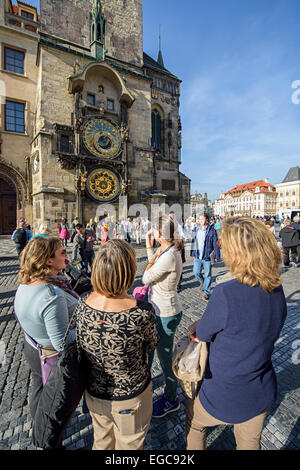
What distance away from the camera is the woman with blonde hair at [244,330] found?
1088 mm

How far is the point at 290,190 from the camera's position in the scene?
222ft

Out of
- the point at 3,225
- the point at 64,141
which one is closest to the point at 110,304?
the point at 64,141

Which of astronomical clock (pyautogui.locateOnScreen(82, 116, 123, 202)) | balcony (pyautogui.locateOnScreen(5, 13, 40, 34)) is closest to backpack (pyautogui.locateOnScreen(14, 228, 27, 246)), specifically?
astronomical clock (pyautogui.locateOnScreen(82, 116, 123, 202))

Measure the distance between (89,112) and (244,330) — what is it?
1624cm

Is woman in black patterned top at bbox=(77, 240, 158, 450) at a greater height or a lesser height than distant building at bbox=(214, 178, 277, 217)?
lesser

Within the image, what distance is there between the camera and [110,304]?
1143mm

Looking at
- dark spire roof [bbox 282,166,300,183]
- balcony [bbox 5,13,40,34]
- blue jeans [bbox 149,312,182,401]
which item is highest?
dark spire roof [bbox 282,166,300,183]

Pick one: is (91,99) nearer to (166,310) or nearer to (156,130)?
(156,130)

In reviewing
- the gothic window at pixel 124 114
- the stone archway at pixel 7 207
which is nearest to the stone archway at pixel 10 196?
the stone archway at pixel 7 207

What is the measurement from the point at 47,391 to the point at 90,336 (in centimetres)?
40

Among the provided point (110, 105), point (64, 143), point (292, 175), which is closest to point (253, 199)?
point (292, 175)

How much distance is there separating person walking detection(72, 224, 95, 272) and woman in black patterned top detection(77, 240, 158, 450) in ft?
15.6

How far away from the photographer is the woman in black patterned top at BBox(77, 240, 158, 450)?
3.66 feet

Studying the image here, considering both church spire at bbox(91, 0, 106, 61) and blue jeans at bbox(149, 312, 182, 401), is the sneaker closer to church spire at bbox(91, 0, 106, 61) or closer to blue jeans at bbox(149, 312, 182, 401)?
blue jeans at bbox(149, 312, 182, 401)
